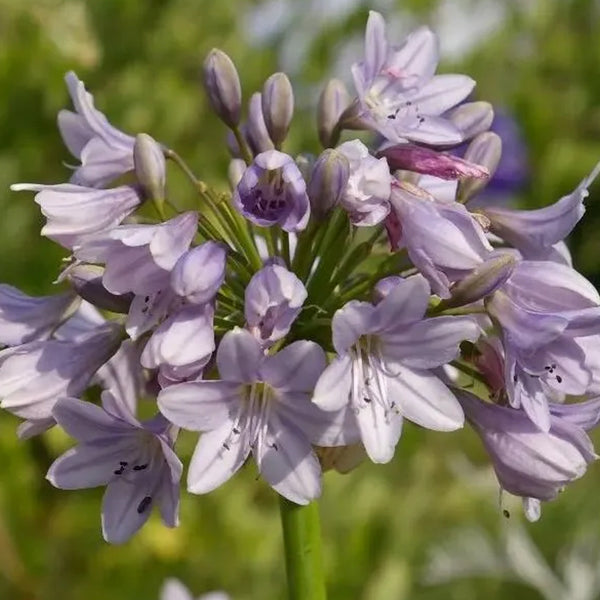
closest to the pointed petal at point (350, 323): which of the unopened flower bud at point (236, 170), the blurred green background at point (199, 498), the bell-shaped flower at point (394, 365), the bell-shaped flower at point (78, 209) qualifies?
the bell-shaped flower at point (394, 365)

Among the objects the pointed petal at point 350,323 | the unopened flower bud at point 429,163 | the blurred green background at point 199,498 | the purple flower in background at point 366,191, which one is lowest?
the blurred green background at point 199,498

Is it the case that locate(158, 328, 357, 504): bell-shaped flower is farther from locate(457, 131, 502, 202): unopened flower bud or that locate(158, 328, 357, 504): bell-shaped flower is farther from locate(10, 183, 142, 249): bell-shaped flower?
locate(457, 131, 502, 202): unopened flower bud

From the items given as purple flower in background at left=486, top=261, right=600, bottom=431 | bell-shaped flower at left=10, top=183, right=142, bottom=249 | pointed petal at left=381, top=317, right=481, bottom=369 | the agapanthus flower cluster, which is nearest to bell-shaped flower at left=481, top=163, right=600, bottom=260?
the agapanthus flower cluster

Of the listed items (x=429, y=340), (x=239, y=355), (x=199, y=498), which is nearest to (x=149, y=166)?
(x=239, y=355)

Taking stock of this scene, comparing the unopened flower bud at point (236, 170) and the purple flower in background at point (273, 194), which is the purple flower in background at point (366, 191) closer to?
the purple flower in background at point (273, 194)

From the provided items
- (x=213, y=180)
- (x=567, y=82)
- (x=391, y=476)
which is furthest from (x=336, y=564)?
(x=567, y=82)

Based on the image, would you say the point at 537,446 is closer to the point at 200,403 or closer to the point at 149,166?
the point at 200,403
